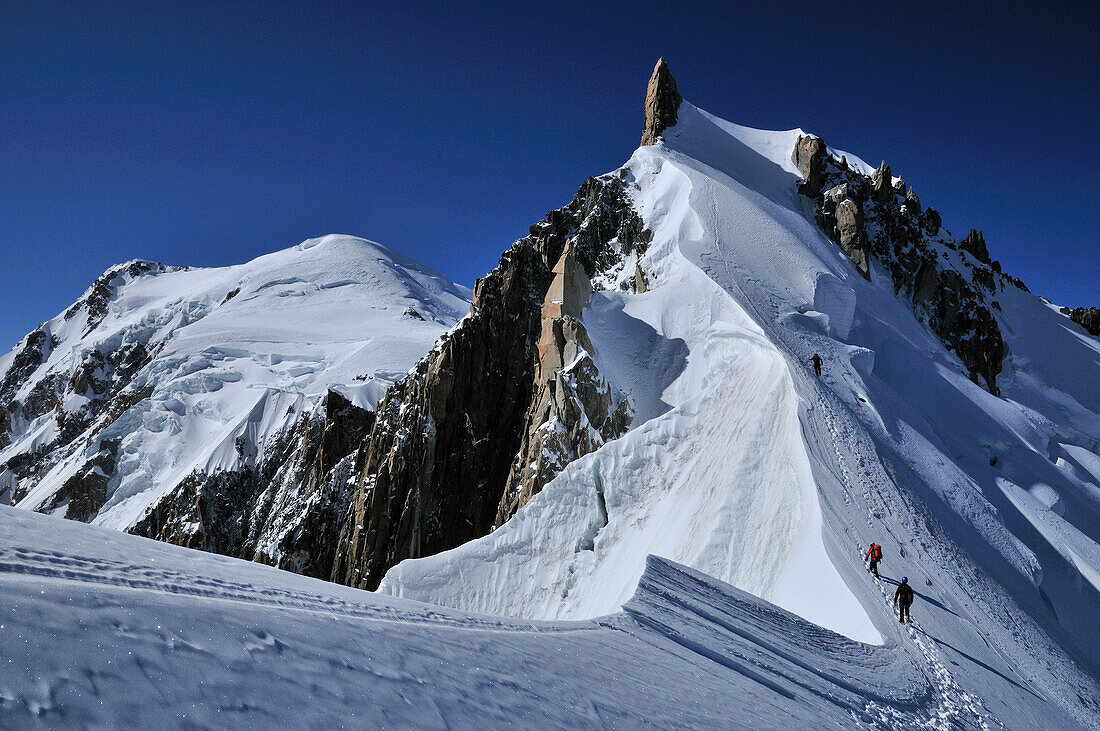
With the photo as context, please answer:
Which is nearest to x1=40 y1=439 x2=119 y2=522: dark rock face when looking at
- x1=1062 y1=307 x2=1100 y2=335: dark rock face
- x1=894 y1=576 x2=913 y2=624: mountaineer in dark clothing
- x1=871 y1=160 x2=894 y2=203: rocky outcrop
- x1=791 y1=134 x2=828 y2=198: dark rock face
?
x1=894 y1=576 x2=913 y2=624: mountaineer in dark clothing

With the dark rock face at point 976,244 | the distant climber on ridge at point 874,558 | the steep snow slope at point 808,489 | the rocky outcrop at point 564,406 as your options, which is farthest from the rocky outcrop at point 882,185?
the distant climber on ridge at point 874,558

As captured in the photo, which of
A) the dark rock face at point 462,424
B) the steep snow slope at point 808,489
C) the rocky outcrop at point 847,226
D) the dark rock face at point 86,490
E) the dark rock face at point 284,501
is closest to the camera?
the steep snow slope at point 808,489

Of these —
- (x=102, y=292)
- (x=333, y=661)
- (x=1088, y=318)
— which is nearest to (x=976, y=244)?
(x=1088, y=318)

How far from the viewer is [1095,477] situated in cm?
2444

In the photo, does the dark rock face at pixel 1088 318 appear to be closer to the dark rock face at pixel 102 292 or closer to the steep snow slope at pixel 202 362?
the steep snow slope at pixel 202 362

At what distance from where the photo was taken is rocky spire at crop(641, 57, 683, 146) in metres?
48.7

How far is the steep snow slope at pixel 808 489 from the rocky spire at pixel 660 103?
20836 millimetres

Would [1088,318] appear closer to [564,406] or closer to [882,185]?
[882,185]

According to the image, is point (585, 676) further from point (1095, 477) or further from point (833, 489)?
point (1095, 477)

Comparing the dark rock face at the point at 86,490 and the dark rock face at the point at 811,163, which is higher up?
the dark rock face at the point at 811,163

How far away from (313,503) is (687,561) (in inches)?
1397

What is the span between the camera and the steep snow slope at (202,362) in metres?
54.0

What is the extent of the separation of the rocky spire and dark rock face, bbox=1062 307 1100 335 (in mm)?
38020

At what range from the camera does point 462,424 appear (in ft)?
116
